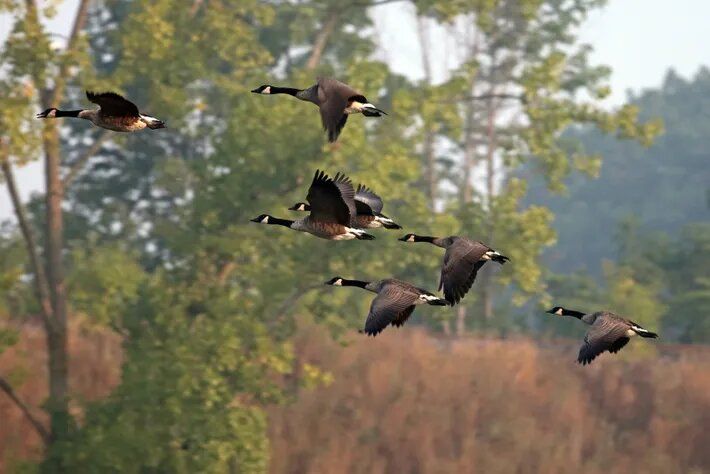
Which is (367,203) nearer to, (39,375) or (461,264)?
(461,264)

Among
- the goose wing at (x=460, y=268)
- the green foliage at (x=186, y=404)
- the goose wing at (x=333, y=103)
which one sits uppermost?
the goose wing at (x=333, y=103)

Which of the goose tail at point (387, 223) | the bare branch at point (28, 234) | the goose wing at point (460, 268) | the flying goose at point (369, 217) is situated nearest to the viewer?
the goose wing at point (460, 268)

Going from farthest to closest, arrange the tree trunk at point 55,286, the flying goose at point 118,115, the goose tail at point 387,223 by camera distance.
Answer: the tree trunk at point 55,286
the goose tail at point 387,223
the flying goose at point 118,115

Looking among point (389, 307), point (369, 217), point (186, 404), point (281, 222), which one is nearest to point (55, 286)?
point (186, 404)

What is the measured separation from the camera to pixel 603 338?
7773mm

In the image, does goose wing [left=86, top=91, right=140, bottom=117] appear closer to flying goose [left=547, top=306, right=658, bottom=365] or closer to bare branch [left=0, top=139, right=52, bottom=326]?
flying goose [left=547, top=306, right=658, bottom=365]

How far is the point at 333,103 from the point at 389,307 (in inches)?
50.2

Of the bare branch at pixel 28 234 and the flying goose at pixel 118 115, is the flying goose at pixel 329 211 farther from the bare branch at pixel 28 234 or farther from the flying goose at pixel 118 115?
the bare branch at pixel 28 234

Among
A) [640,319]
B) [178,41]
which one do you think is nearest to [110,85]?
[178,41]

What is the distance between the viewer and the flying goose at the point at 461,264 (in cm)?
789

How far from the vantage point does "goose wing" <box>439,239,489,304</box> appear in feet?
25.9

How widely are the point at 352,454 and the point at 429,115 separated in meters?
5.48

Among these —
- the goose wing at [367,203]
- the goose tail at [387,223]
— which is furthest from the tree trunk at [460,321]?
the goose tail at [387,223]

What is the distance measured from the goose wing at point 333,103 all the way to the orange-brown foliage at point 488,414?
9.85 m
